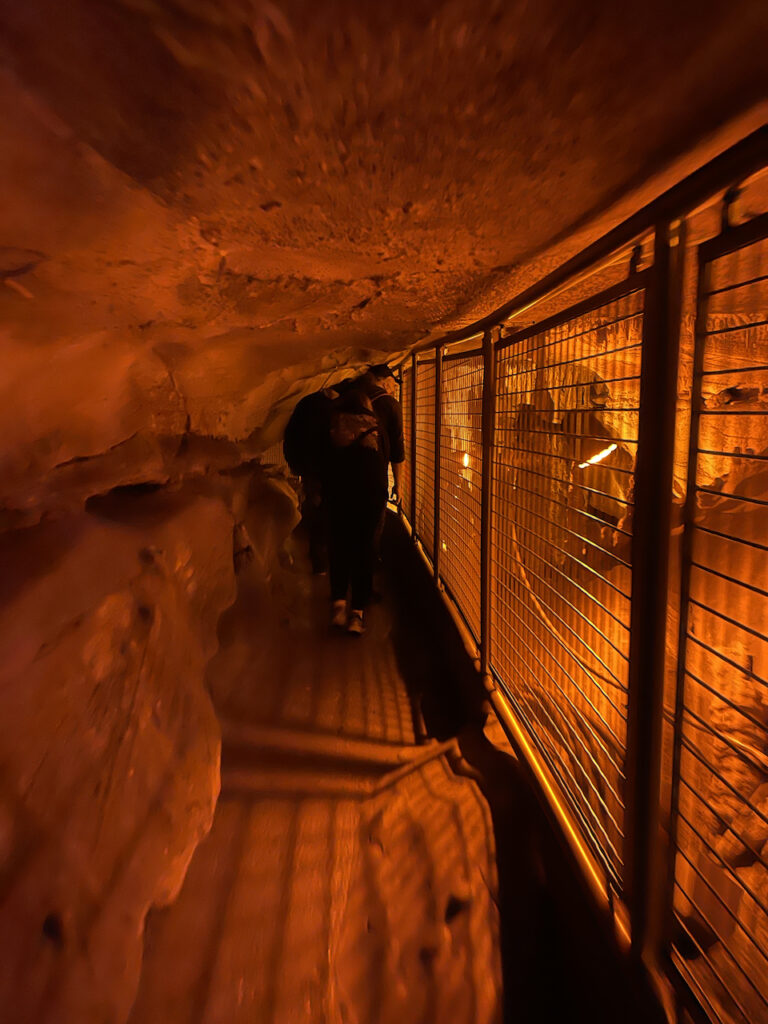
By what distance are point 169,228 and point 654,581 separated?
1.32 meters

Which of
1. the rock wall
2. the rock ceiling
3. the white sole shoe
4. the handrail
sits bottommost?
the white sole shoe

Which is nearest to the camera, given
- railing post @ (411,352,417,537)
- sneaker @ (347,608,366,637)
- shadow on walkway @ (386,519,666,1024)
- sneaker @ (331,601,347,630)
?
shadow on walkway @ (386,519,666,1024)

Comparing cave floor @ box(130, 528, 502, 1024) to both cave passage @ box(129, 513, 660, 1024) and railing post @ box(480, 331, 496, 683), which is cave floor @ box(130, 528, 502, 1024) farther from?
railing post @ box(480, 331, 496, 683)

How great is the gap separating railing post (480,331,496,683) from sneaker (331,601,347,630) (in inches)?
53.6

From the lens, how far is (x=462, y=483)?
9.50 feet

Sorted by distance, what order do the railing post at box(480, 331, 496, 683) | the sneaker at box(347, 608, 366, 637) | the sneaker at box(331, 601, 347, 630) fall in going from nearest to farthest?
the railing post at box(480, 331, 496, 683), the sneaker at box(347, 608, 366, 637), the sneaker at box(331, 601, 347, 630)

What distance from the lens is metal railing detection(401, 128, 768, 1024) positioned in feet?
2.99

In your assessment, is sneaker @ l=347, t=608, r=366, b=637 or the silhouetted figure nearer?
sneaker @ l=347, t=608, r=366, b=637

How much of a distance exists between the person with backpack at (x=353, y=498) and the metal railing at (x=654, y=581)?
0.44 metres

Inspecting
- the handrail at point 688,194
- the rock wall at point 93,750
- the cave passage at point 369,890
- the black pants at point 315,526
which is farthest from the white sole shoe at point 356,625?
the handrail at point 688,194

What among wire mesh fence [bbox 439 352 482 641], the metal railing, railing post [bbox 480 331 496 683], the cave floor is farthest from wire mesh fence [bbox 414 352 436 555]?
the cave floor

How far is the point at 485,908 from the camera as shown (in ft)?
4.98

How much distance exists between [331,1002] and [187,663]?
112cm

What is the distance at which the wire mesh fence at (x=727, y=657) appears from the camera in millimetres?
876
